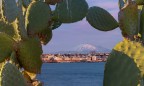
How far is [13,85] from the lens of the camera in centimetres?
134

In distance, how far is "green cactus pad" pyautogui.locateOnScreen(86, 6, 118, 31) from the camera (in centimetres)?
240

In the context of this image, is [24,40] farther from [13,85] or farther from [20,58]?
[13,85]

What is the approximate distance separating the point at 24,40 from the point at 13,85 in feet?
1.49

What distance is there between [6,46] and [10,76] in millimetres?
402

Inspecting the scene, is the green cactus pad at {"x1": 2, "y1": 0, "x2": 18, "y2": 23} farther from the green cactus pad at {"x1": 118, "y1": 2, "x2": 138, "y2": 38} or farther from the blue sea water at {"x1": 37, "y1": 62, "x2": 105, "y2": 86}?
the blue sea water at {"x1": 37, "y1": 62, "x2": 105, "y2": 86}

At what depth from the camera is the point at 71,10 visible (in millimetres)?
2422

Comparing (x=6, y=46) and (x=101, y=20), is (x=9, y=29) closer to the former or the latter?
(x=6, y=46)

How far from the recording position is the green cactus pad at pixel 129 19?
2008 mm

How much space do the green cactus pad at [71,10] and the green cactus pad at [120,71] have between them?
742mm

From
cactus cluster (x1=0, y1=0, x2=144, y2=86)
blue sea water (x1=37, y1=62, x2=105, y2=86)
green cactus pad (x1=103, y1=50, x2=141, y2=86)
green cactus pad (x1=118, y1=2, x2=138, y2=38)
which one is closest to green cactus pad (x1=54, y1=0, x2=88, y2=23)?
cactus cluster (x1=0, y1=0, x2=144, y2=86)

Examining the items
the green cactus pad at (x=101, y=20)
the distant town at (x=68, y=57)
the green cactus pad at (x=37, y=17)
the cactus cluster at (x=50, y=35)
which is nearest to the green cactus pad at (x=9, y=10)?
the cactus cluster at (x=50, y=35)

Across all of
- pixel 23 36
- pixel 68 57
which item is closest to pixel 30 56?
pixel 23 36

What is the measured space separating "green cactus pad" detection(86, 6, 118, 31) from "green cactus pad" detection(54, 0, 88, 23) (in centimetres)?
4

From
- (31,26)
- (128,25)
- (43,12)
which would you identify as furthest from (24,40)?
(128,25)
